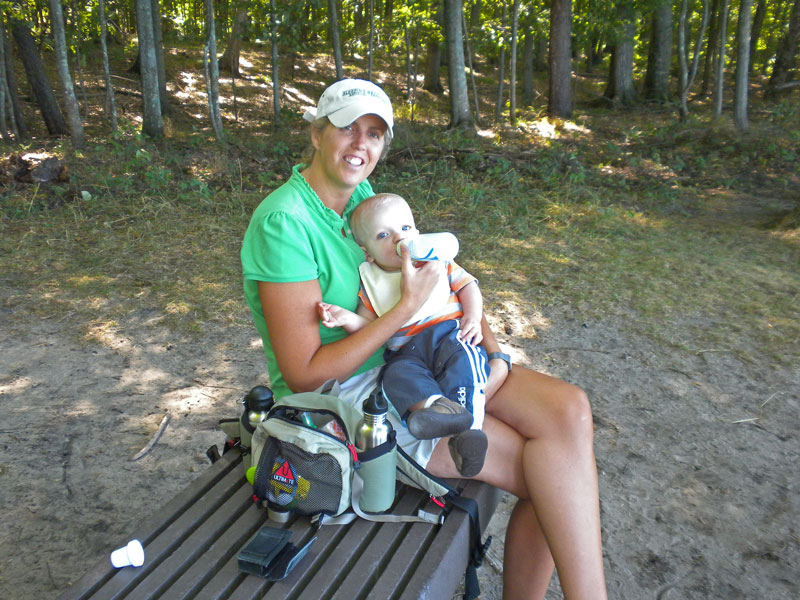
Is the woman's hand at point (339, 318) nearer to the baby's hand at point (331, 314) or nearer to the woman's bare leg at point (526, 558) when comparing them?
the baby's hand at point (331, 314)

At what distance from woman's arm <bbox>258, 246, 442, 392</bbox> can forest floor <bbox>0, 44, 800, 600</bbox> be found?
2.27 ft

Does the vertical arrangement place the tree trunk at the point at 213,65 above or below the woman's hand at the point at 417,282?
above

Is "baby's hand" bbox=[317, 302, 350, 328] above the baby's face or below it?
below

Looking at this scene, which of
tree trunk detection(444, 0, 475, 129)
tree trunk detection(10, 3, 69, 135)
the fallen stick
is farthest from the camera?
tree trunk detection(444, 0, 475, 129)

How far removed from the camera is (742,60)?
938 centimetres

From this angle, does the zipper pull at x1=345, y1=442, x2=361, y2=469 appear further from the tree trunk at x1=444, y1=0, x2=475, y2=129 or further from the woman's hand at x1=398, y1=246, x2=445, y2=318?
the tree trunk at x1=444, y1=0, x2=475, y2=129

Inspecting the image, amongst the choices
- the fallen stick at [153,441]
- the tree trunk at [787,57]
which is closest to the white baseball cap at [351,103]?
the fallen stick at [153,441]

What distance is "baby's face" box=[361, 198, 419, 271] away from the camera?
6.66ft

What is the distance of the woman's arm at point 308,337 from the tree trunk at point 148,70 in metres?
8.76

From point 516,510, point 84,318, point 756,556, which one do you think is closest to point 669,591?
point 756,556

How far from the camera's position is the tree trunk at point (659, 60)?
14156 mm

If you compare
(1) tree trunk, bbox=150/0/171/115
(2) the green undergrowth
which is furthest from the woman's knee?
Result: (1) tree trunk, bbox=150/0/171/115

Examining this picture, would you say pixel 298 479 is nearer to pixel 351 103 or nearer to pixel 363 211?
pixel 363 211

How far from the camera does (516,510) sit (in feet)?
6.41
